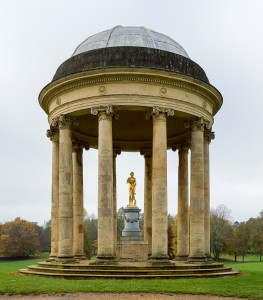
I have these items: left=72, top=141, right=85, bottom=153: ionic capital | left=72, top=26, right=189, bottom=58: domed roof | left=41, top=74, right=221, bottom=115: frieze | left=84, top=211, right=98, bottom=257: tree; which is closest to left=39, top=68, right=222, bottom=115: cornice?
left=41, top=74, right=221, bottom=115: frieze

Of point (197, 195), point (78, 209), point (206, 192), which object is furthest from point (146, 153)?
point (197, 195)

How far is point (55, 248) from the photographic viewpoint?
42750mm

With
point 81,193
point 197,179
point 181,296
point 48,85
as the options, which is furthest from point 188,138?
point 181,296

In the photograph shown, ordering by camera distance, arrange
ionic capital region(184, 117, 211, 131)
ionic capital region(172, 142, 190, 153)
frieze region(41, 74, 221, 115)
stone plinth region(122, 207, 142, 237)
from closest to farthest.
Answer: frieze region(41, 74, 221, 115)
ionic capital region(184, 117, 211, 131)
stone plinth region(122, 207, 142, 237)
ionic capital region(172, 142, 190, 153)

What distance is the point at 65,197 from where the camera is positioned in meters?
38.6

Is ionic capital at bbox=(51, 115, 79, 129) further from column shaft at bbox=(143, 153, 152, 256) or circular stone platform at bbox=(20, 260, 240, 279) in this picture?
column shaft at bbox=(143, 153, 152, 256)

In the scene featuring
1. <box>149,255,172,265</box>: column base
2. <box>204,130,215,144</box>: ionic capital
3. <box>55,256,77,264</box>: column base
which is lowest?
<box>55,256,77,264</box>: column base

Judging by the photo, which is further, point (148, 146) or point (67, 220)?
point (148, 146)

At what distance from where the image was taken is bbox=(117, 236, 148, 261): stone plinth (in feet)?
137

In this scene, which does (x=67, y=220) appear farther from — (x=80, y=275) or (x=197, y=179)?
(x=197, y=179)

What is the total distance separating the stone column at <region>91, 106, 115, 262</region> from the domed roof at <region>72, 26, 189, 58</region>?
7.97 m

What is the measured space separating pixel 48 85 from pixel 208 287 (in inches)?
950

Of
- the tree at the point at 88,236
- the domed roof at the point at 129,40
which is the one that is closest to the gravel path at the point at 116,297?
the domed roof at the point at 129,40

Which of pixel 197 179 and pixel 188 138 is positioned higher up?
pixel 188 138
